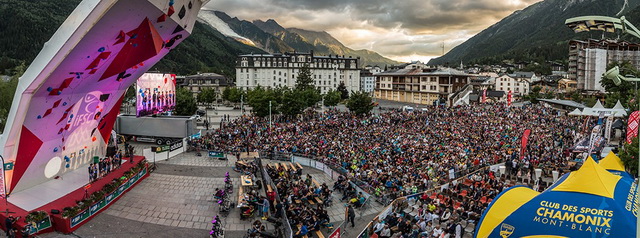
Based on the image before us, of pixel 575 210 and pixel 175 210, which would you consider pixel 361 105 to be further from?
pixel 575 210

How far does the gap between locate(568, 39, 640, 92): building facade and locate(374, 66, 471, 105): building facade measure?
24795mm

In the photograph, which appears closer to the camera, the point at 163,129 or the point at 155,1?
the point at 155,1

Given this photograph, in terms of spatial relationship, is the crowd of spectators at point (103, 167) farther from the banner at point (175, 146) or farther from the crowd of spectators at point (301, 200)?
the crowd of spectators at point (301, 200)

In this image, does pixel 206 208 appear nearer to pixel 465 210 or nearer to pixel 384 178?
pixel 384 178

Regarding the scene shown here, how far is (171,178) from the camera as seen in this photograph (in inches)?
892

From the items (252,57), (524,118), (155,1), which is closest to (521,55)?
(252,57)

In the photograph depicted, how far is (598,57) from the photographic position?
250ft

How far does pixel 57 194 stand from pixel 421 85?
2848 inches

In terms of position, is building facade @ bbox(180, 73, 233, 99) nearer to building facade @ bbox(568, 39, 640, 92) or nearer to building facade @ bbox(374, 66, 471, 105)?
building facade @ bbox(374, 66, 471, 105)

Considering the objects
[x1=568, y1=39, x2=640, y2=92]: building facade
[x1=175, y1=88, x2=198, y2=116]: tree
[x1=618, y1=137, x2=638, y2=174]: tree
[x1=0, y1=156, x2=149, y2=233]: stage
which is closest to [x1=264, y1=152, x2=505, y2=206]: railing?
[x1=618, y1=137, x2=638, y2=174]: tree

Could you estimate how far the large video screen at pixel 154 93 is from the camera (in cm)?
2819

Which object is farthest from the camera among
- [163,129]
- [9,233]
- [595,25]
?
[163,129]

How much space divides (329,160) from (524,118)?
2326 cm

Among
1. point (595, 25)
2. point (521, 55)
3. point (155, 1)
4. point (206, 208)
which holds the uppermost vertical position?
point (521, 55)
